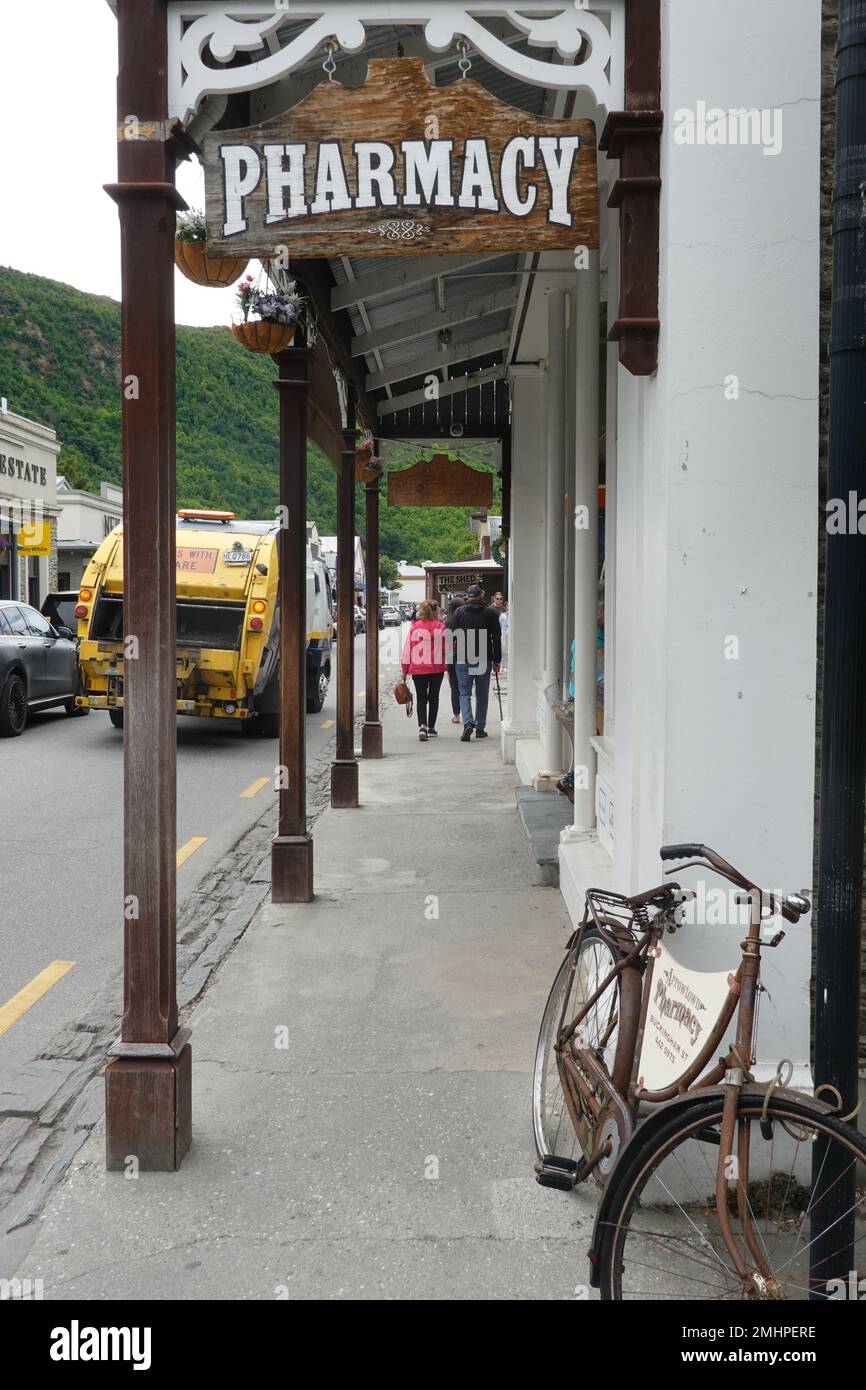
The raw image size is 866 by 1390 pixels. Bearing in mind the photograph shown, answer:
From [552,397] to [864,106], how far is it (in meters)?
6.76

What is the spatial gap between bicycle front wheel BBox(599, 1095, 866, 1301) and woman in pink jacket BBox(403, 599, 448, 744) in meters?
11.4

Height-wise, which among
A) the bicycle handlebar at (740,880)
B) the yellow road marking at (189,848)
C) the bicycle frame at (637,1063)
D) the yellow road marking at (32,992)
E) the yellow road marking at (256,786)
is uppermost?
the bicycle handlebar at (740,880)

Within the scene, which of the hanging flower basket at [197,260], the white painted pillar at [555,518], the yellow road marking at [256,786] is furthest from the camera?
the yellow road marking at [256,786]

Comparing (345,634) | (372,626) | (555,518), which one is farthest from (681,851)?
(372,626)

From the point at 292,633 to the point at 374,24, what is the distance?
3.69 meters

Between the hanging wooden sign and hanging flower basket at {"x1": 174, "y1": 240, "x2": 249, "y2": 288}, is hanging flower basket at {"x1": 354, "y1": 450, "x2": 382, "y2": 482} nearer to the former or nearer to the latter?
the hanging wooden sign

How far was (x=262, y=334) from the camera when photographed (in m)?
6.21

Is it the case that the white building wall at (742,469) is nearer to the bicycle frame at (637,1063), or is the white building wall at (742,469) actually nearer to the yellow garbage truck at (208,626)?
the bicycle frame at (637,1063)

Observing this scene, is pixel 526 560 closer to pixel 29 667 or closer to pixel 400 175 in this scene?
pixel 29 667

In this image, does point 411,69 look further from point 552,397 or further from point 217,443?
point 217,443

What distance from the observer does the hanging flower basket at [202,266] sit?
4.52m

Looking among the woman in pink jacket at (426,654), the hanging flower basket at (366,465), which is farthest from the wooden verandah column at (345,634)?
the woman in pink jacket at (426,654)

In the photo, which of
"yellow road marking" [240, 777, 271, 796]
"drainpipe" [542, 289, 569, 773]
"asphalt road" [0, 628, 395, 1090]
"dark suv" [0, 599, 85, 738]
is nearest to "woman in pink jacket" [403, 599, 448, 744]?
"asphalt road" [0, 628, 395, 1090]

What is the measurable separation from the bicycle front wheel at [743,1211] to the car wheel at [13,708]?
12.9 m
